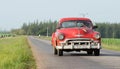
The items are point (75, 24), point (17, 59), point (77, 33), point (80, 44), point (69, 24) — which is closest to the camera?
point (17, 59)

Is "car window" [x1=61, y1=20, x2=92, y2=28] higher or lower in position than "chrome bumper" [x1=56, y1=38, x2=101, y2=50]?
higher

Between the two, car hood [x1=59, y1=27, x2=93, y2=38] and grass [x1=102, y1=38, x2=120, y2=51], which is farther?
grass [x1=102, y1=38, x2=120, y2=51]

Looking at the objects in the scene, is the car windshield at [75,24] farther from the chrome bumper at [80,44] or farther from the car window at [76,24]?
the chrome bumper at [80,44]

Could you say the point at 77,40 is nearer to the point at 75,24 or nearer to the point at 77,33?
the point at 77,33

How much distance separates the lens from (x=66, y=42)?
909 inches

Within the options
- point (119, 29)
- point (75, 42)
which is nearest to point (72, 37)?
point (75, 42)

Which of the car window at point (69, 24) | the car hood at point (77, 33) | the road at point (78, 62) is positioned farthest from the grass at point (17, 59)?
the car window at point (69, 24)

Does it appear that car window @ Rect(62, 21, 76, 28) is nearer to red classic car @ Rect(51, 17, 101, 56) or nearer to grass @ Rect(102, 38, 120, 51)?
red classic car @ Rect(51, 17, 101, 56)

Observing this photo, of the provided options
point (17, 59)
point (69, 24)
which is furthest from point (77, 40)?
point (17, 59)

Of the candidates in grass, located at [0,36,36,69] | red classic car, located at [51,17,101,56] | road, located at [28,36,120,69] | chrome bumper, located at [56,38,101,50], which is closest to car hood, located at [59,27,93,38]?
red classic car, located at [51,17,101,56]

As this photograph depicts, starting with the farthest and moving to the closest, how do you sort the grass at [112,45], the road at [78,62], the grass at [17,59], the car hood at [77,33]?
the grass at [112,45] < the car hood at [77,33] < the road at [78,62] < the grass at [17,59]

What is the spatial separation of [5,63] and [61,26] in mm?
8955

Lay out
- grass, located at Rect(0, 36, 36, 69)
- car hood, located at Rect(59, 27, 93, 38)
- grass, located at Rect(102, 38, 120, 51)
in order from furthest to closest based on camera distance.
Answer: grass, located at Rect(102, 38, 120, 51)
car hood, located at Rect(59, 27, 93, 38)
grass, located at Rect(0, 36, 36, 69)

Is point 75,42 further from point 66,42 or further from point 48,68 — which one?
point 48,68
